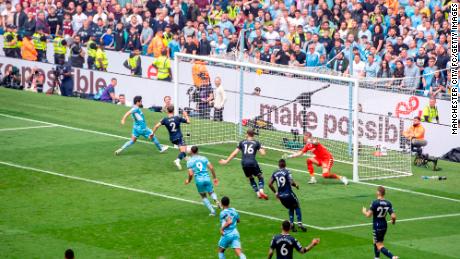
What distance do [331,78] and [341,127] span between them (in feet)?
9.07

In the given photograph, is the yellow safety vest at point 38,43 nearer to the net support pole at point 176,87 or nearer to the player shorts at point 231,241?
the net support pole at point 176,87

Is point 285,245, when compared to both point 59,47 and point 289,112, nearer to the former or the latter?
point 289,112

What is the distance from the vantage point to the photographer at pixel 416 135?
4094 cm

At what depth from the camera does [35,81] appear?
2089 inches

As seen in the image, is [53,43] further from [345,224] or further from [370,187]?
[345,224]

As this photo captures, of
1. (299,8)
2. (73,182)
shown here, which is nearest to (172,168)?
(73,182)

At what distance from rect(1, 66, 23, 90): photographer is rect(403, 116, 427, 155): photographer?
19341 mm

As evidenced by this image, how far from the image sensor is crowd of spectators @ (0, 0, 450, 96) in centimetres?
4512

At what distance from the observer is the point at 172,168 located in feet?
131

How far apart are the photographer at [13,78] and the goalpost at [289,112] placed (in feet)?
35.5

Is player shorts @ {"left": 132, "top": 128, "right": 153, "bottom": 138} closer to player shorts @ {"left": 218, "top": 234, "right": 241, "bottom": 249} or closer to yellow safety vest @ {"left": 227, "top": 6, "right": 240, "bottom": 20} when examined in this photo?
player shorts @ {"left": 218, "top": 234, "right": 241, "bottom": 249}

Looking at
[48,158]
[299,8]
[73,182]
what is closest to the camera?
[73,182]

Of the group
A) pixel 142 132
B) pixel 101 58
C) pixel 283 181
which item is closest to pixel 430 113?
pixel 142 132

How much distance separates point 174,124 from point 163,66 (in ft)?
35.3
